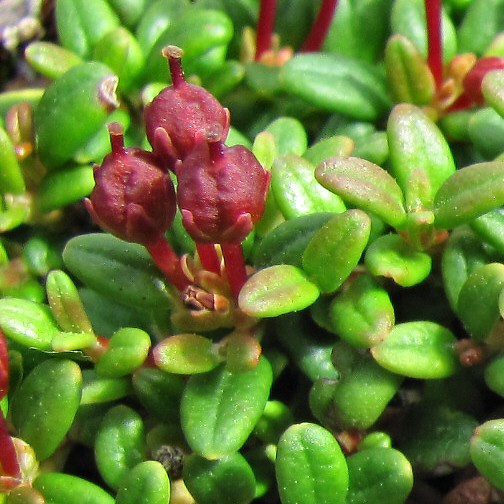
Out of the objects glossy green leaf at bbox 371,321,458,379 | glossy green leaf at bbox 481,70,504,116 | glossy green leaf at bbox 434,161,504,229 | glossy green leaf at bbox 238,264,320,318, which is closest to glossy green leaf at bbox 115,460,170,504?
glossy green leaf at bbox 238,264,320,318

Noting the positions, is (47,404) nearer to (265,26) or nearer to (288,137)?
(288,137)

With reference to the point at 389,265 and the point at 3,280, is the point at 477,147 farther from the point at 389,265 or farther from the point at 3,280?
the point at 3,280

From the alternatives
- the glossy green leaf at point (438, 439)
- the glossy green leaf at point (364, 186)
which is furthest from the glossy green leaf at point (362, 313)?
the glossy green leaf at point (438, 439)

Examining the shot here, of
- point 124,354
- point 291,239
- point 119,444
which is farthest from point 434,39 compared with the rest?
point 119,444

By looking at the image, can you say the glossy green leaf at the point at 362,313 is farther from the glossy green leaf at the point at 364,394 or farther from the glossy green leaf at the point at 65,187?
the glossy green leaf at the point at 65,187

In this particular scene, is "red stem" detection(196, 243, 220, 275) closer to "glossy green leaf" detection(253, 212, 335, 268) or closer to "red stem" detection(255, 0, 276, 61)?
"glossy green leaf" detection(253, 212, 335, 268)

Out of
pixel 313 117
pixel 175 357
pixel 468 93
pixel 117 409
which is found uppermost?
pixel 468 93

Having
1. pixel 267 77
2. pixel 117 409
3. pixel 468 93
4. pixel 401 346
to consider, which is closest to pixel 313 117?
pixel 267 77
